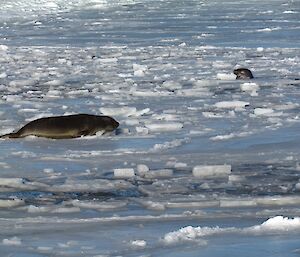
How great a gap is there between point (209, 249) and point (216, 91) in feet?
19.9

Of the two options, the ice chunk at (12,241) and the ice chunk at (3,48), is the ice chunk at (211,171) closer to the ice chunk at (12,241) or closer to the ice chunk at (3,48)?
the ice chunk at (12,241)

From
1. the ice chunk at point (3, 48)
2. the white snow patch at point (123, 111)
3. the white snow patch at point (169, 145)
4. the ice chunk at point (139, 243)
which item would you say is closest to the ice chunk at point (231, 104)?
the white snow patch at point (123, 111)

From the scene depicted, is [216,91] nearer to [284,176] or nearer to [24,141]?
[24,141]

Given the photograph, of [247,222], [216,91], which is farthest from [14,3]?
[247,222]

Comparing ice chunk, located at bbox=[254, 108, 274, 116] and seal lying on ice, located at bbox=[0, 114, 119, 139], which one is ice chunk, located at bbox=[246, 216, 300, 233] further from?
ice chunk, located at bbox=[254, 108, 274, 116]

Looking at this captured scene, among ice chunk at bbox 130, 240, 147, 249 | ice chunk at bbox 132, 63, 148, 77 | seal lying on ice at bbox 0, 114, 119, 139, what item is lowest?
ice chunk at bbox 130, 240, 147, 249

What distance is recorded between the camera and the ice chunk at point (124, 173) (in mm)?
Answer: 4963

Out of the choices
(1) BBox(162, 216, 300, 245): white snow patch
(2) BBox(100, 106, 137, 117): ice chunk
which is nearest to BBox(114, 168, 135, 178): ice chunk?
(1) BBox(162, 216, 300, 245): white snow patch

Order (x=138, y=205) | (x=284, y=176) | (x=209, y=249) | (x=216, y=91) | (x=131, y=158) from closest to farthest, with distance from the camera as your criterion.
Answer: (x=209, y=249), (x=138, y=205), (x=284, y=176), (x=131, y=158), (x=216, y=91)

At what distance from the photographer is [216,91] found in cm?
919

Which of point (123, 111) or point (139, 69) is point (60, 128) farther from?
point (139, 69)

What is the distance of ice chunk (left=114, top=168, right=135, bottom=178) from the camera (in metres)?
4.96

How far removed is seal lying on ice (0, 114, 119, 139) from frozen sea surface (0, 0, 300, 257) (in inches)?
3.7

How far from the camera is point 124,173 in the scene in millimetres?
4996
